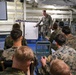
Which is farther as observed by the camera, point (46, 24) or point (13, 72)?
point (46, 24)

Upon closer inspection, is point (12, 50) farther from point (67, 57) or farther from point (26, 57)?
point (26, 57)

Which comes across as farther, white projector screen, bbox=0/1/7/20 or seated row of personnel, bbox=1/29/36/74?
white projector screen, bbox=0/1/7/20

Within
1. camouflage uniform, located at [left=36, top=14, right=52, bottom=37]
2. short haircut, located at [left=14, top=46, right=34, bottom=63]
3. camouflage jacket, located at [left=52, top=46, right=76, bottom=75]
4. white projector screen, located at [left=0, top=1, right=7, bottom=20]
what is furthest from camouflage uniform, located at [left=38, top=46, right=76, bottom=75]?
white projector screen, located at [left=0, top=1, right=7, bottom=20]

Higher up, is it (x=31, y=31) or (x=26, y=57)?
(x=26, y=57)

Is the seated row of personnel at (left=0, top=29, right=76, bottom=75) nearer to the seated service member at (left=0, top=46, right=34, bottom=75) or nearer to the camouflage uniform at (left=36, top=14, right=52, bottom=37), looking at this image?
the seated service member at (left=0, top=46, right=34, bottom=75)

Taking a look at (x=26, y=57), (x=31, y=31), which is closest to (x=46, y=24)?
(x=31, y=31)

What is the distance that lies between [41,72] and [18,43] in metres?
0.57

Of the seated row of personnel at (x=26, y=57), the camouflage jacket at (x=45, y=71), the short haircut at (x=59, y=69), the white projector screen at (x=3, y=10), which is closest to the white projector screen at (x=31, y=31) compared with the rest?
the white projector screen at (x=3, y=10)

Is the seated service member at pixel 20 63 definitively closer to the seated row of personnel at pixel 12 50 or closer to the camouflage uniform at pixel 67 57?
the seated row of personnel at pixel 12 50

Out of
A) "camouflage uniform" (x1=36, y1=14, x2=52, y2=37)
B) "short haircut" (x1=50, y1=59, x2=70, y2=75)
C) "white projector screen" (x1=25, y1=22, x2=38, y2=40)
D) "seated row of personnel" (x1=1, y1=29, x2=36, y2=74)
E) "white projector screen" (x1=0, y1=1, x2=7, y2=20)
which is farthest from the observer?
"white projector screen" (x1=0, y1=1, x2=7, y2=20)

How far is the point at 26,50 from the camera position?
1.84m

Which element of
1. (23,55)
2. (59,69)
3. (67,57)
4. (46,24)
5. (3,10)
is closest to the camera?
(59,69)

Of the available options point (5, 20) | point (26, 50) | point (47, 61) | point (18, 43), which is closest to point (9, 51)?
point (18, 43)

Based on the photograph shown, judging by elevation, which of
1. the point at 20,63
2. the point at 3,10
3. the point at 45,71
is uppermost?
the point at 3,10
